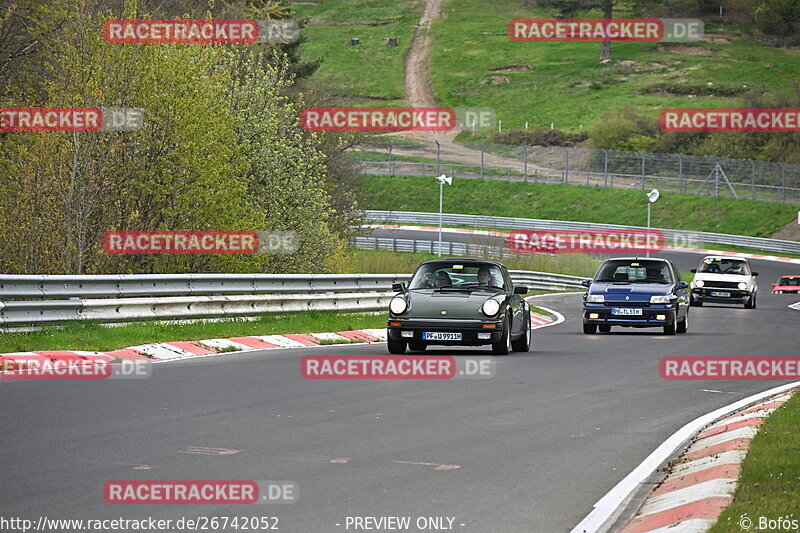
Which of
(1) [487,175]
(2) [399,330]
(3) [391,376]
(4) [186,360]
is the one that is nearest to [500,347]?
(2) [399,330]

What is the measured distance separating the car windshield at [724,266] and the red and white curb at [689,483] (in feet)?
85.1

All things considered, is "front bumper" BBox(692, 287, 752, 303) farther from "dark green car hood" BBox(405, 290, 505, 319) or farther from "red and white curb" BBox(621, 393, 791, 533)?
"red and white curb" BBox(621, 393, 791, 533)

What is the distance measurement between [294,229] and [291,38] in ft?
86.0

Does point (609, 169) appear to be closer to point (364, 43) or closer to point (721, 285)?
point (721, 285)

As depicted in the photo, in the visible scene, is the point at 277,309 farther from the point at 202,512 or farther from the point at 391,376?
the point at 202,512

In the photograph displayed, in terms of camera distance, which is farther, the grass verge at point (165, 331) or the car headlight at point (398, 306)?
the car headlight at point (398, 306)

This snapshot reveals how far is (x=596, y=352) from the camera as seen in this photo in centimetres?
1997

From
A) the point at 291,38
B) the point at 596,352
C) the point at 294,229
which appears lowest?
the point at 596,352

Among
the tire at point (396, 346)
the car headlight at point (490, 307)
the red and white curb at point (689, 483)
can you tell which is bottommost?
the red and white curb at point (689, 483)

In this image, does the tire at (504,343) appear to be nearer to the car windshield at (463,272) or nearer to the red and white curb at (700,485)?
the car windshield at (463,272)

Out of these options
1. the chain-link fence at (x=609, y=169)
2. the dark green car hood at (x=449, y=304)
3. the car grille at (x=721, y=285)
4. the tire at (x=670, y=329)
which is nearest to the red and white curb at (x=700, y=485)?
the dark green car hood at (x=449, y=304)

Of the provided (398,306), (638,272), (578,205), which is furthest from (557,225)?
(398,306)

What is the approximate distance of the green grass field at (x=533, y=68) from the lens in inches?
4498

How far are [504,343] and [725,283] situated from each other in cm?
2009
